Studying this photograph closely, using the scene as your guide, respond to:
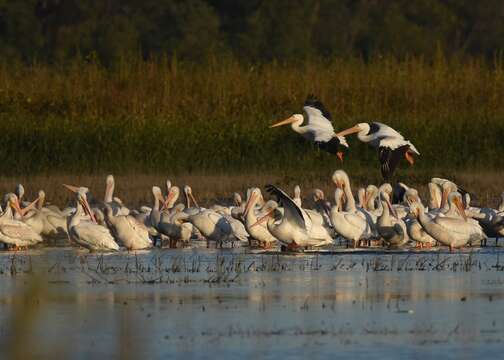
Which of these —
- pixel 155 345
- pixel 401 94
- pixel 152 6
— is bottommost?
pixel 155 345

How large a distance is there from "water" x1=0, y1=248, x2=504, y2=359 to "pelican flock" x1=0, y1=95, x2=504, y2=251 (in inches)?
14.8

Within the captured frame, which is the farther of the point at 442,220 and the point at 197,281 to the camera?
the point at 442,220

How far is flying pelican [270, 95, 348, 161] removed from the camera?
16.1m

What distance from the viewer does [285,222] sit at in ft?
44.6

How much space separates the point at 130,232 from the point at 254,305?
4.16 meters

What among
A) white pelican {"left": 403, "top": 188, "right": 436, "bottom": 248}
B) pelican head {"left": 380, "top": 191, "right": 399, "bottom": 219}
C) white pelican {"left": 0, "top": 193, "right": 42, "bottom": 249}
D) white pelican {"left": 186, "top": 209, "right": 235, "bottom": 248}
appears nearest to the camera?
white pelican {"left": 0, "top": 193, "right": 42, "bottom": 249}

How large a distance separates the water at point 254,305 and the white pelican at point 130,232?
0.38m

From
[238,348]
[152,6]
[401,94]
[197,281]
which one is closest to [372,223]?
[197,281]

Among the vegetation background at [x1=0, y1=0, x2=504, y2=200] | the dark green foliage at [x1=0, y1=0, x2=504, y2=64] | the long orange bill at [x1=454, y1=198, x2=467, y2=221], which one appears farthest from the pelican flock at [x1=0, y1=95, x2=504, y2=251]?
the dark green foliage at [x1=0, y1=0, x2=504, y2=64]

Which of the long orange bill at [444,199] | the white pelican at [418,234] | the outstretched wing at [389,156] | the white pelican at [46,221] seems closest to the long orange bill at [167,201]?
the white pelican at [46,221]

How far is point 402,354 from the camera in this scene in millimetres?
7891

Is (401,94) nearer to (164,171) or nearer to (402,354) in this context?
(164,171)

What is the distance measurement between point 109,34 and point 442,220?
23.9 meters

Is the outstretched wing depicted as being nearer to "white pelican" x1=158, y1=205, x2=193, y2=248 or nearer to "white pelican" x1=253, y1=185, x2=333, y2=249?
"white pelican" x1=253, y1=185, x2=333, y2=249
